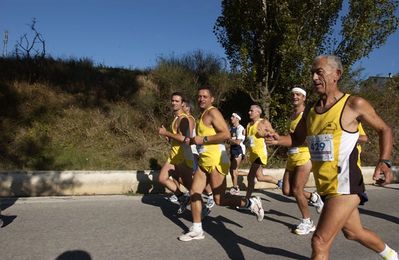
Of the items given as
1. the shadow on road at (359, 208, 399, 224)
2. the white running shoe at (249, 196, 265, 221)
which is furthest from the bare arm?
the shadow on road at (359, 208, 399, 224)

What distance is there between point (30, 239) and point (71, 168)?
4833mm

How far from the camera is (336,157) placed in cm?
385

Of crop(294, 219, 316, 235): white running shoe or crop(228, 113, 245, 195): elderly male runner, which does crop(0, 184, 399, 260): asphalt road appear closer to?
crop(294, 219, 316, 235): white running shoe

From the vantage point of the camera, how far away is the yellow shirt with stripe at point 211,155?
5988mm

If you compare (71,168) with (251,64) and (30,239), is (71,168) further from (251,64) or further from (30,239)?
(251,64)

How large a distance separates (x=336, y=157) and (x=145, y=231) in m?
3.25

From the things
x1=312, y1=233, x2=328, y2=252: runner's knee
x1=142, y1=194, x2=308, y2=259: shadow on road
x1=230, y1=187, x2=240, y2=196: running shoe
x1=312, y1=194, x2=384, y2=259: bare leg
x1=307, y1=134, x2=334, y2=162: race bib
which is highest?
x1=307, y1=134, x2=334, y2=162: race bib

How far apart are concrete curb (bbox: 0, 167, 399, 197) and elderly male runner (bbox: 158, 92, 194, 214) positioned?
1255mm

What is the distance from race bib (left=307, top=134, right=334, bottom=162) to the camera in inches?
152

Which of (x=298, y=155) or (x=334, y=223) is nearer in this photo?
(x=334, y=223)

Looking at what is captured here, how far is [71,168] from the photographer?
10406 millimetres

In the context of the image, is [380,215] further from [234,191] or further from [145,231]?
[145,231]

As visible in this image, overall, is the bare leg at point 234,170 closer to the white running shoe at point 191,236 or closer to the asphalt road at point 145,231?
the asphalt road at point 145,231

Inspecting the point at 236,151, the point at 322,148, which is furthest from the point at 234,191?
the point at 322,148
